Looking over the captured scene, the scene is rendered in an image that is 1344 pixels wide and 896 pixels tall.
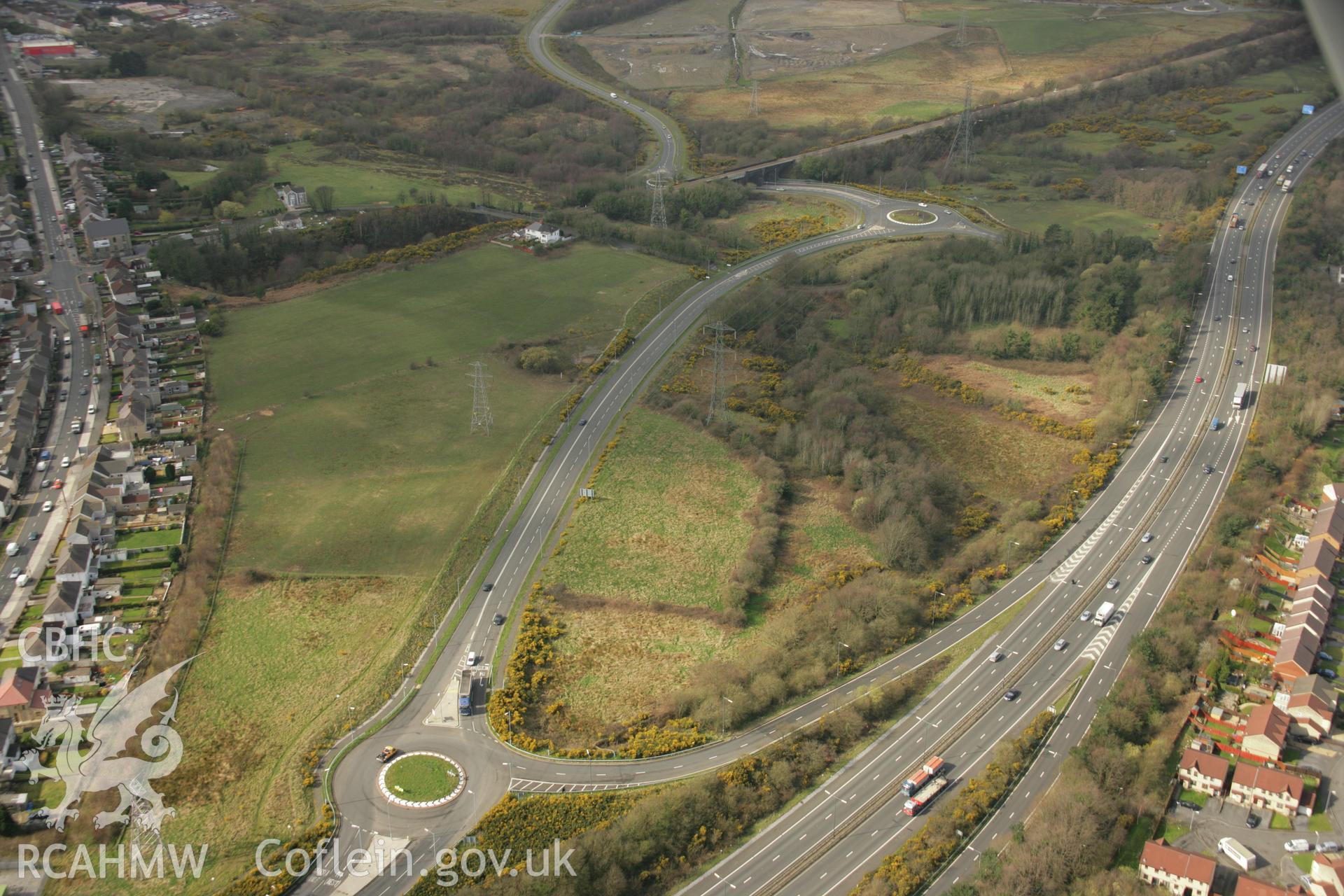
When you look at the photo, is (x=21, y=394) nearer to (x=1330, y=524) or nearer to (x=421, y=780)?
(x=421, y=780)

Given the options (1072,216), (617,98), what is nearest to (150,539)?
(1072,216)

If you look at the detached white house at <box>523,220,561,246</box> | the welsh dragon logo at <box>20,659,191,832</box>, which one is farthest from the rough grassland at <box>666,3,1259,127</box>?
the welsh dragon logo at <box>20,659,191,832</box>

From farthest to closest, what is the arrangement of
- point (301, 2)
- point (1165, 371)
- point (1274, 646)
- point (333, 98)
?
1. point (301, 2)
2. point (333, 98)
3. point (1165, 371)
4. point (1274, 646)

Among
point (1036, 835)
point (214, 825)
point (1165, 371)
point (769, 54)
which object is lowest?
point (214, 825)

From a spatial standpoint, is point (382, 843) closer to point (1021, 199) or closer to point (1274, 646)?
point (1274, 646)

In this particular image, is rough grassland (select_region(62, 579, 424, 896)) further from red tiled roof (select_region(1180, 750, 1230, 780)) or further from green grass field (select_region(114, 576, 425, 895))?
red tiled roof (select_region(1180, 750, 1230, 780))

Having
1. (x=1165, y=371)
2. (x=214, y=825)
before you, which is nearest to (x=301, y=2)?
(x=1165, y=371)

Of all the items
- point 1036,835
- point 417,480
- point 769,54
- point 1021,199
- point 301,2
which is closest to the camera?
point 1036,835
